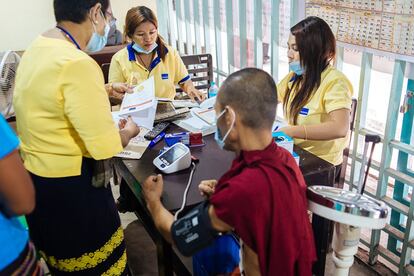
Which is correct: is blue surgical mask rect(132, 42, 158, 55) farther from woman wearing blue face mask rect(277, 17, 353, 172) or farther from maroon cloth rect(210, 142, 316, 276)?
maroon cloth rect(210, 142, 316, 276)

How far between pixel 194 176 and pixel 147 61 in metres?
1.22

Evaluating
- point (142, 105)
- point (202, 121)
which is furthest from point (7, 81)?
point (202, 121)

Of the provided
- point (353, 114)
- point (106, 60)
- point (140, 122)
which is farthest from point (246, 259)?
point (106, 60)

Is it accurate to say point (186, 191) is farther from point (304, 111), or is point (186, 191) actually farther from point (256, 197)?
point (304, 111)

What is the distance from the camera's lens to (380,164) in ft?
6.66

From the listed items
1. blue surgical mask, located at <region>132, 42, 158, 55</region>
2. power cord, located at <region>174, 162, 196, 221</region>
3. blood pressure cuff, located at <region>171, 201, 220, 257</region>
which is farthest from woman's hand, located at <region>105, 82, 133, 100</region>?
blood pressure cuff, located at <region>171, 201, 220, 257</region>

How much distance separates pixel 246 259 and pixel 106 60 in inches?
114

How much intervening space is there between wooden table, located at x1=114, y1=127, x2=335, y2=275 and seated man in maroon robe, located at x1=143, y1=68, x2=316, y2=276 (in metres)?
0.30

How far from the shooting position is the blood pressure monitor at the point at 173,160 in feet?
5.14

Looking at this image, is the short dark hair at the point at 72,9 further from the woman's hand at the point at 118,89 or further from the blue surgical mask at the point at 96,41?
the woman's hand at the point at 118,89

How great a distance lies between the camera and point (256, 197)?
3.19 feet

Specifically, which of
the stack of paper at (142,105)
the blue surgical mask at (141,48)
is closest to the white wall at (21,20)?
the blue surgical mask at (141,48)

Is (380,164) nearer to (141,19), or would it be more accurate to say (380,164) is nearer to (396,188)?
(396,188)

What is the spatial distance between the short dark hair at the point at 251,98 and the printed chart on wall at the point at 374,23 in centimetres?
93
